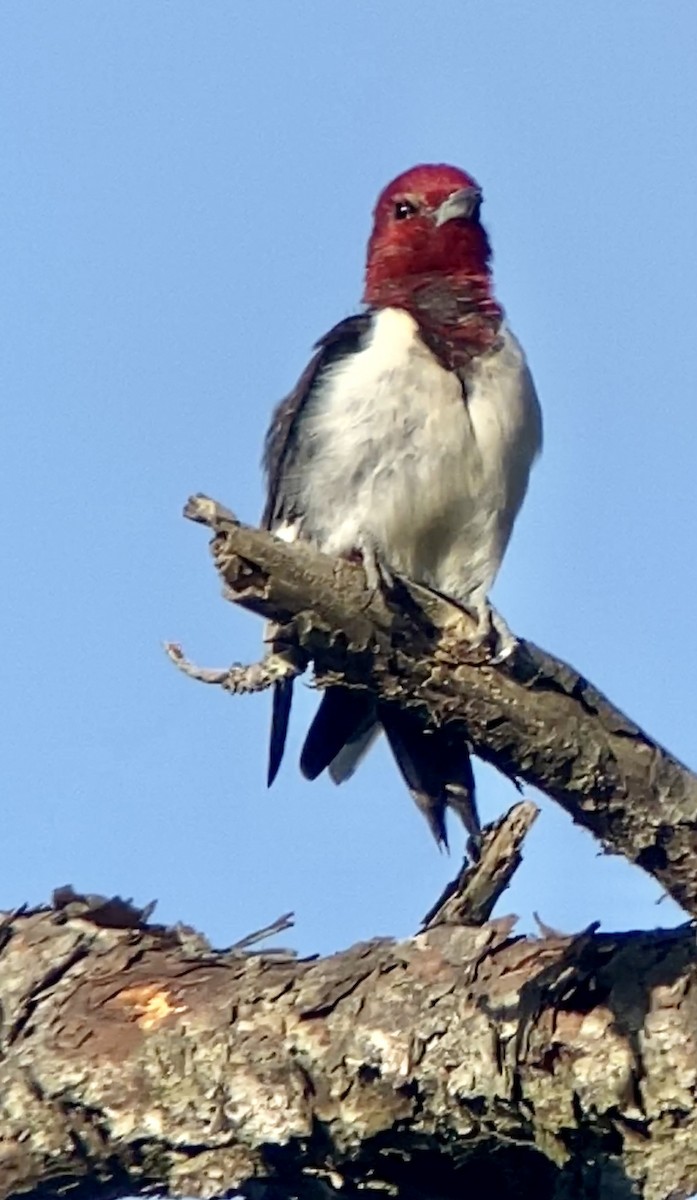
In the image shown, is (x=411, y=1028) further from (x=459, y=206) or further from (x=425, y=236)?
(x=459, y=206)

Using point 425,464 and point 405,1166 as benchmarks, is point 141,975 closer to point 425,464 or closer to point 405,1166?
point 405,1166

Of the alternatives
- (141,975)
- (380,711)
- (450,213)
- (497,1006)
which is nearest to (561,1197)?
(497,1006)

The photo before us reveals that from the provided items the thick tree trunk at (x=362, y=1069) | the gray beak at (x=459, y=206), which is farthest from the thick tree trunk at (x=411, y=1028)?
the gray beak at (x=459, y=206)

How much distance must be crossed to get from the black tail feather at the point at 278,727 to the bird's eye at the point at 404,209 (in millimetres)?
1814

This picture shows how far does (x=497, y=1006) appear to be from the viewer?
353 centimetres

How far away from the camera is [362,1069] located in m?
3.59

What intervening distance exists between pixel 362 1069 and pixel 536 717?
796 mm

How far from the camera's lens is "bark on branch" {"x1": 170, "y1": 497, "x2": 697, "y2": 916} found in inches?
141

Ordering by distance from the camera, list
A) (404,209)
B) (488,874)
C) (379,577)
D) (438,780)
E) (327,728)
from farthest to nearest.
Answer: (404,209) < (327,728) < (438,780) < (488,874) < (379,577)

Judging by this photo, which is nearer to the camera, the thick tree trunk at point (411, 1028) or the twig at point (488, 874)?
the thick tree trunk at point (411, 1028)

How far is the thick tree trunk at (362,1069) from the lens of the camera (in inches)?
137

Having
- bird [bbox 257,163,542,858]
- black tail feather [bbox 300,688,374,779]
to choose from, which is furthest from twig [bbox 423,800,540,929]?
black tail feather [bbox 300,688,374,779]

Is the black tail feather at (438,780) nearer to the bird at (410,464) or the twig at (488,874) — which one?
the bird at (410,464)

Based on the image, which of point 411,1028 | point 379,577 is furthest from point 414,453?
point 411,1028
